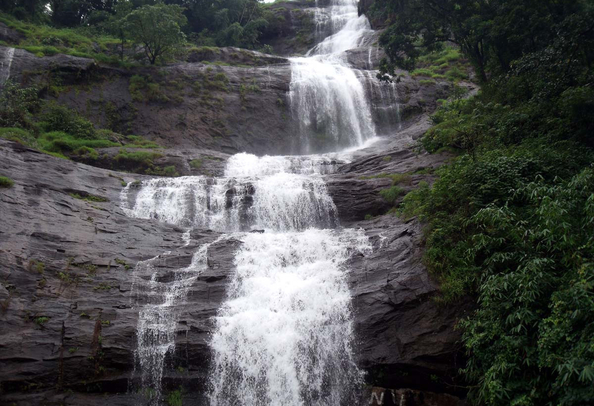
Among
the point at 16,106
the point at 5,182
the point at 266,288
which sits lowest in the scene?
the point at 266,288

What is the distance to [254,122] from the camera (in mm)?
28203

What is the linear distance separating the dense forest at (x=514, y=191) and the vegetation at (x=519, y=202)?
0.11ft

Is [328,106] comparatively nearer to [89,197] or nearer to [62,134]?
[62,134]

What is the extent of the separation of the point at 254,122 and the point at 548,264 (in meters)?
22.1

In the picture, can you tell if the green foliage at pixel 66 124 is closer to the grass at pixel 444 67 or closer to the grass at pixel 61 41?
the grass at pixel 61 41

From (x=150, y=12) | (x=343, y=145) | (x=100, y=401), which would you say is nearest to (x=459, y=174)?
(x=100, y=401)

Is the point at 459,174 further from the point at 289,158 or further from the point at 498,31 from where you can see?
the point at 289,158

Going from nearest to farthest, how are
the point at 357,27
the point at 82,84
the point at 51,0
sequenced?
the point at 82,84
the point at 51,0
the point at 357,27

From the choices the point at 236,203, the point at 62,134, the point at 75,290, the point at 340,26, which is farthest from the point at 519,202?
the point at 340,26

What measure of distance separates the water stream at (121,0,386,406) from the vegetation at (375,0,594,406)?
2889mm

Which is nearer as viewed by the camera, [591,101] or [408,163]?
[591,101]

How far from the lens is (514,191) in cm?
1055

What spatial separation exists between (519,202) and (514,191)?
1.98 feet

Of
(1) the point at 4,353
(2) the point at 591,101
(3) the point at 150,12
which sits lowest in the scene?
(1) the point at 4,353
